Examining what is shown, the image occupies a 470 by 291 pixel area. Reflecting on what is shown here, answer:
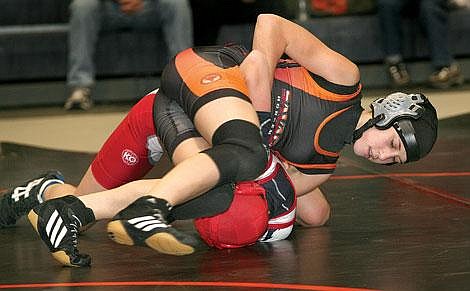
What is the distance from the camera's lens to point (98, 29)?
7500 millimetres

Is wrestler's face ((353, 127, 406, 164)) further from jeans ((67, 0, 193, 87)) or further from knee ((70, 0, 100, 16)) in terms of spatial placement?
knee ((70, 0, 100, 16))

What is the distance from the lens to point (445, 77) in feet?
25.8

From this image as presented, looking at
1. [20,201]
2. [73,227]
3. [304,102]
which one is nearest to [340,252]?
[304,102]

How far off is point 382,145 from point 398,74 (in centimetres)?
439

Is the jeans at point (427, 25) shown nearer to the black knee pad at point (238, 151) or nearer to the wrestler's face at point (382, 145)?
the wrestler's face at point (382, 145)

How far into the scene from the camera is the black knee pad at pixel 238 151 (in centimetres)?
312

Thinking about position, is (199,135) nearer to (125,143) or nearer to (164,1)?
(125,143)

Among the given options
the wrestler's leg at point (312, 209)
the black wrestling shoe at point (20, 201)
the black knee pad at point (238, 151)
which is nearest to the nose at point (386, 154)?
the wrestler's leg at point (312, 209)

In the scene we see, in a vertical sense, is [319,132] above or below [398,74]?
above

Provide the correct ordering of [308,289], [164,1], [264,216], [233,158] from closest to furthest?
[308,289] < [233,158] < [264,216] < [164,1]

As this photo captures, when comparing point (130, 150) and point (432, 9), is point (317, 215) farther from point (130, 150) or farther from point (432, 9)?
point (432, 9)

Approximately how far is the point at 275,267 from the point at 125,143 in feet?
2.80

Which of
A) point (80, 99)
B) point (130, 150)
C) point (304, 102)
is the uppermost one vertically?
point (304, 102)

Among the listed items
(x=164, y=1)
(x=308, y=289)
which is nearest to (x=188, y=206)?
(x=308, y=289)
